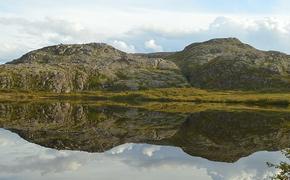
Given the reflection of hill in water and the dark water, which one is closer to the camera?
the dark water

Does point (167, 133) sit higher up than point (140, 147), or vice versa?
point (140, 147)

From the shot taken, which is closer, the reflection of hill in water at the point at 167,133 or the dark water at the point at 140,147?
the dark water at the point at 140,147

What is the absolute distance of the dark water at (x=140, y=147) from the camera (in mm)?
50000

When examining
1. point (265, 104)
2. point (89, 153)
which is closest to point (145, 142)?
point (89, 153)

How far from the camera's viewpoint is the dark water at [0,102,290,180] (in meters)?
50.0

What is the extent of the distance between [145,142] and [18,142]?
2127cm

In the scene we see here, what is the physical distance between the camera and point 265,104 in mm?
196875

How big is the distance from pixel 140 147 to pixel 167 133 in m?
19.5

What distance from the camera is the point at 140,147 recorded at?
2904 inches

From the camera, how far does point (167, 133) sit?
9256 centimetres

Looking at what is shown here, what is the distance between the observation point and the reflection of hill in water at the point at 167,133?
72.5 m

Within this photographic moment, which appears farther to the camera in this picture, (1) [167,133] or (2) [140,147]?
(1) [167,133]

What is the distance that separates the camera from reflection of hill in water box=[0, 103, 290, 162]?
72.5 meters

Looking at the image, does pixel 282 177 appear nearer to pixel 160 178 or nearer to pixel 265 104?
pixel 160 178
